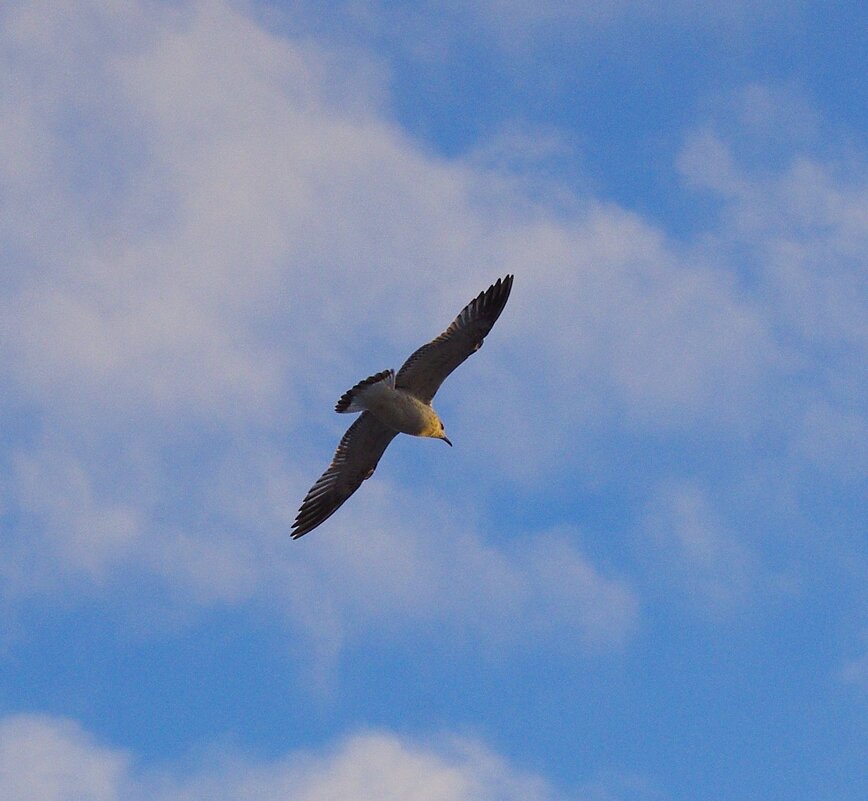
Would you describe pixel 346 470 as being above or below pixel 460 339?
below

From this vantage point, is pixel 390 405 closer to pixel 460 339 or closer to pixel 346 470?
pixel 460 339

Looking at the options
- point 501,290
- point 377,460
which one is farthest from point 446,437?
point 501,290

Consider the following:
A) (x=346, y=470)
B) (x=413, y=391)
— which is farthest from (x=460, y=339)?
(x=346, y=470)

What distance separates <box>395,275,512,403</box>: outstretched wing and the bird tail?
22.4 inches

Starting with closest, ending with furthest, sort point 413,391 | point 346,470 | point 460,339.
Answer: point 460,339, point 413,391, point 346,470

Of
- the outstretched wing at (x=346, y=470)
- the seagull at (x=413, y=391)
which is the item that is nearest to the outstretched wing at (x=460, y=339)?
the seagull at (x=413, y=391)

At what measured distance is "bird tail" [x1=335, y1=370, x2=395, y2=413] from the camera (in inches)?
1083

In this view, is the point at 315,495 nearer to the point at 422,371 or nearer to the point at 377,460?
the point at 377,460

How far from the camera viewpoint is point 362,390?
90.7 feet

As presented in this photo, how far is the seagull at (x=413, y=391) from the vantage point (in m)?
27.7

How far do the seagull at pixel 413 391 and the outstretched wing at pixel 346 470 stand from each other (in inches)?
0.9

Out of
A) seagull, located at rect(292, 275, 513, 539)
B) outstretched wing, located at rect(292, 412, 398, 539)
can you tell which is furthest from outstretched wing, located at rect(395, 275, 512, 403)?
outstretched wing, located at rect(292, 412, 398, 539)

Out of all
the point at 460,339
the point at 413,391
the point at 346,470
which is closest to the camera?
the point at 460,339

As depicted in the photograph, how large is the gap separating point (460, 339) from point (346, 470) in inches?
184
